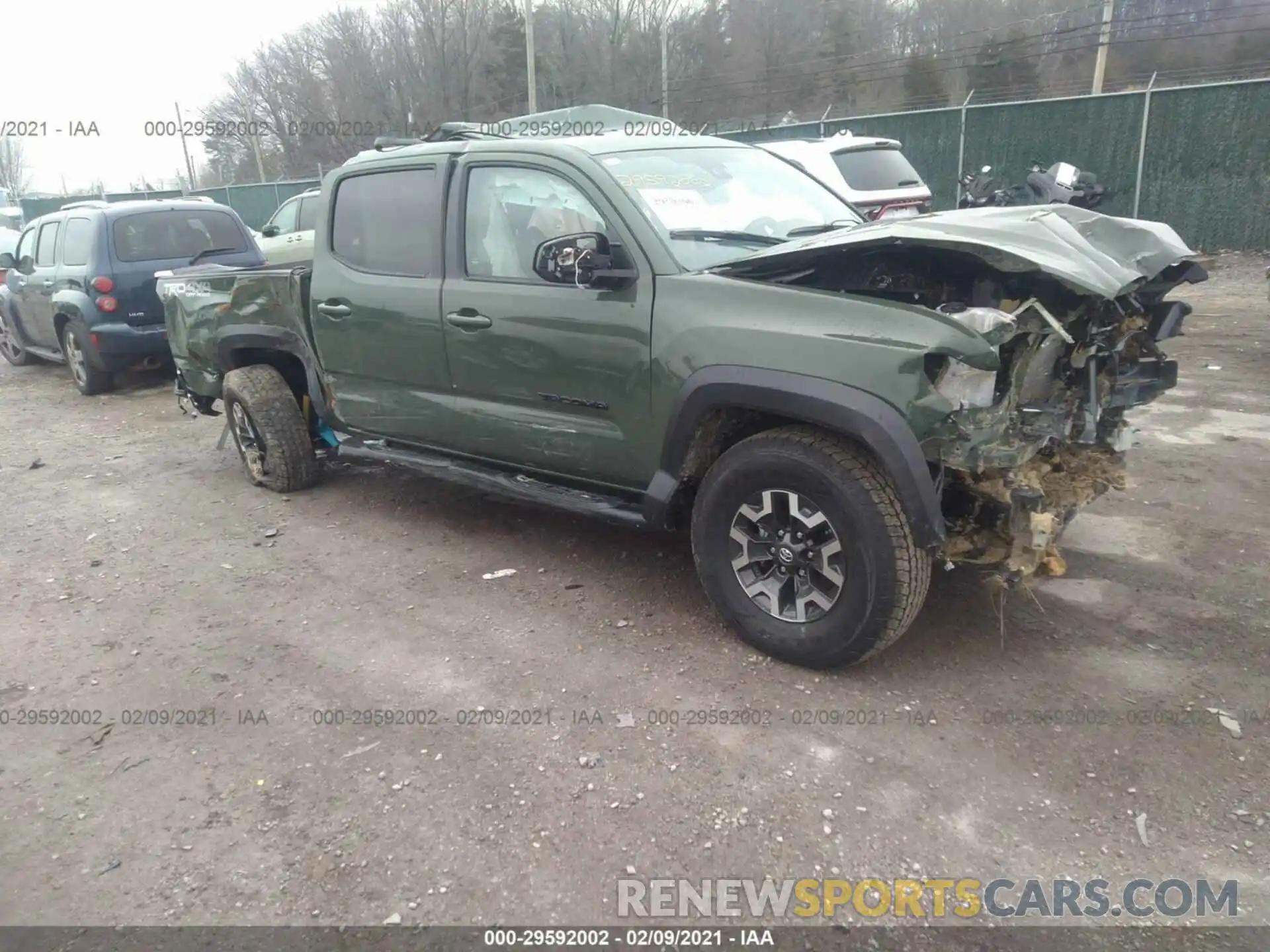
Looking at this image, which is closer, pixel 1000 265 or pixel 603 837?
pixel 603 837

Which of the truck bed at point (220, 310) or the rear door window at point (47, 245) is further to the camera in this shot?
the rear door window at point (47, 245)

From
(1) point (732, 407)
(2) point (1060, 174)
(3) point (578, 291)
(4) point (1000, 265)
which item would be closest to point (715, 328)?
(1) point (732, 407)

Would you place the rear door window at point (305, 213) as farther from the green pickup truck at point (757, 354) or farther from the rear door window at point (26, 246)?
the green pickup truck at point (757, 354)

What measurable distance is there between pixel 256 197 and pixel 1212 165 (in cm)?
2644

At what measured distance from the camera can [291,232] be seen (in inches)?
492

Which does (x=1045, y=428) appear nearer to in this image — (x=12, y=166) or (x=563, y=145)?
(x=563, y=145)

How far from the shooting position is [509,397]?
409 cm

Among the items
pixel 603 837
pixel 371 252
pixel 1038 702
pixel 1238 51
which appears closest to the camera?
pixel 603 837

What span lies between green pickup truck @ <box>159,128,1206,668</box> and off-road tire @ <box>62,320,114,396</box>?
17.6 feet

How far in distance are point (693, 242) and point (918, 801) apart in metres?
2.22

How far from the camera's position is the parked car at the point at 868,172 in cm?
964

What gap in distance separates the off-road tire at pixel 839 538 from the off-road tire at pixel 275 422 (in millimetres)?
3176

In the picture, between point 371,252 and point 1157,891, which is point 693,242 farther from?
point 1157,891

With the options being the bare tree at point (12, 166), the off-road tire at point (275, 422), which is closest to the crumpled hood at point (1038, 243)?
the off-road tire at point (275, 422)
